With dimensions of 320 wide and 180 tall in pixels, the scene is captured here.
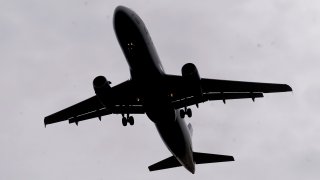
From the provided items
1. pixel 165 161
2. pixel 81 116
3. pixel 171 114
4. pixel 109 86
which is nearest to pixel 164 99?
pixel 171 114

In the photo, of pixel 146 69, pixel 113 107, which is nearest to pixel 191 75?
pixel 146 69

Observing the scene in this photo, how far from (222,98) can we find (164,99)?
4792 mm

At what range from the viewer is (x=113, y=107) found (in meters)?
30.8

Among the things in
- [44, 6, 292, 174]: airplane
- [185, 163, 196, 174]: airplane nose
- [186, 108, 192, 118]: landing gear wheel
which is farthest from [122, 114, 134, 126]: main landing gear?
[185, 163, 196, 174]: airplane nose

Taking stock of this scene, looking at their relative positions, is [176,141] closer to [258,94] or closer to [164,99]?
[164,99]

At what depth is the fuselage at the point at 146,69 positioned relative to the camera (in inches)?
1115

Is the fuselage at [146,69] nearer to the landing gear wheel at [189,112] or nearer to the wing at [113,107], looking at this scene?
the landing gear wheel at [189,112]

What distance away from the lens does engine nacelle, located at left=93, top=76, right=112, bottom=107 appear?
29250 mm

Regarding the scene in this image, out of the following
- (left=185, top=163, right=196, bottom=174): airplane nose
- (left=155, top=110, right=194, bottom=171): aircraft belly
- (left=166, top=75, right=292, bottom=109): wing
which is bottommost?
(left=185, top=163, right=196, bottom=174): airplane nose

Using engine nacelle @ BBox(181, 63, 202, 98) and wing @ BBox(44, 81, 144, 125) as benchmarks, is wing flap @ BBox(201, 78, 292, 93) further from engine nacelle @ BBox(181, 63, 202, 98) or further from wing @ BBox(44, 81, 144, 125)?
wing @ BBox(44, 81, 144, 125)

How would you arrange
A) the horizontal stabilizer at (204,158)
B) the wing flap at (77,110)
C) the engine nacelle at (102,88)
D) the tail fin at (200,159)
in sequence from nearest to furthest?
the engine nacelle at (102,88) < the wing flap at (77,110) < the tail fin at (200,159) < the horizontal stabilizer at (204,158)

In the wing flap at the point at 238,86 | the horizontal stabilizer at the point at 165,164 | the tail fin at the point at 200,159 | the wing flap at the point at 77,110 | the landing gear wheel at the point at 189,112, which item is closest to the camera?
the wing flap at the point at 238,86

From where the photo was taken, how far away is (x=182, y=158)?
3516 centimetres

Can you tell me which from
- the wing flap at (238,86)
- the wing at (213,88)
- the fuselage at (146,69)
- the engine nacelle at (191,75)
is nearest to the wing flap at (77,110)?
the fuselage at (146,69)
